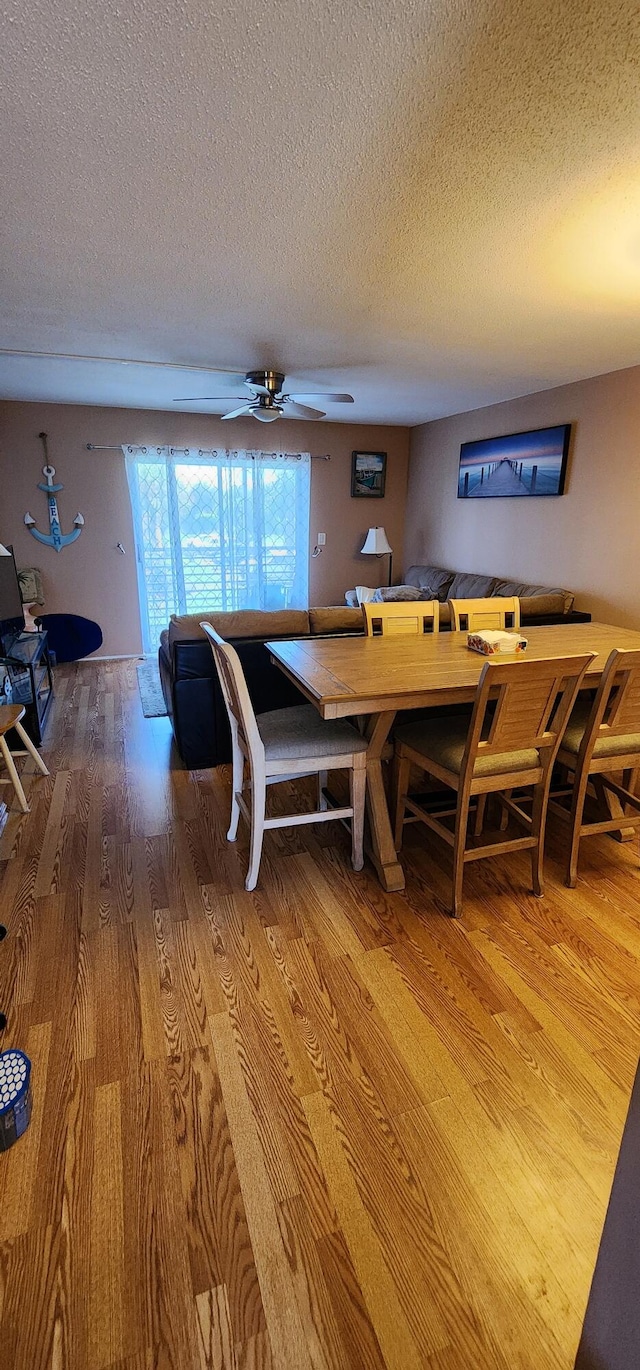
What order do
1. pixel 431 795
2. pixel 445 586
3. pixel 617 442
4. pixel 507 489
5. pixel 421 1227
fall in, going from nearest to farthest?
pixel 421 1227, pixel 431 795, pixel 617 442, pixel 507 489, pixel 445 586

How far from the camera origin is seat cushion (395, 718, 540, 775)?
1933 millimetres

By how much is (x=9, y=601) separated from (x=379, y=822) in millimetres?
3241

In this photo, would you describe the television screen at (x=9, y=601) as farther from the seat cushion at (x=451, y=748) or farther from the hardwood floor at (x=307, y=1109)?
the seat cushion at (x=451, y=748)

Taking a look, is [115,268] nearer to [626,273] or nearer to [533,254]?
[533,254]

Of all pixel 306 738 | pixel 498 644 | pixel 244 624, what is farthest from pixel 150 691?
pixel 498 644

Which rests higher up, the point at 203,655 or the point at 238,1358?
the point at 203,655

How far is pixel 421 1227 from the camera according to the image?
1.10 meters

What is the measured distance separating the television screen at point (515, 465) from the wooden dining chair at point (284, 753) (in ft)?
9.46

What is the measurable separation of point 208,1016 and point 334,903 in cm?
61

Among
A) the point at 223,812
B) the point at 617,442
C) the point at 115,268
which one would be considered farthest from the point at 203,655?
the point at 617,442

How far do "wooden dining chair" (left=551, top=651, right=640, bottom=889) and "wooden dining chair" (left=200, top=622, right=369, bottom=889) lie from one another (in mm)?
822

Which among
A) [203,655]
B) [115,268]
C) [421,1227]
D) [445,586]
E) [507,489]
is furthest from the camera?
[445,586]

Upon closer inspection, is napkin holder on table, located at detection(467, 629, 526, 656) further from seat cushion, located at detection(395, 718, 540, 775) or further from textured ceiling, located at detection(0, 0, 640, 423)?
textured ceiling, located at detection(0, 0, 640, 423)

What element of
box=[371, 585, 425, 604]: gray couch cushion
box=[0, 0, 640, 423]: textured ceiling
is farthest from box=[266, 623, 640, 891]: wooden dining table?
box=[371, 585, 425, 604]: gray couch cushion
